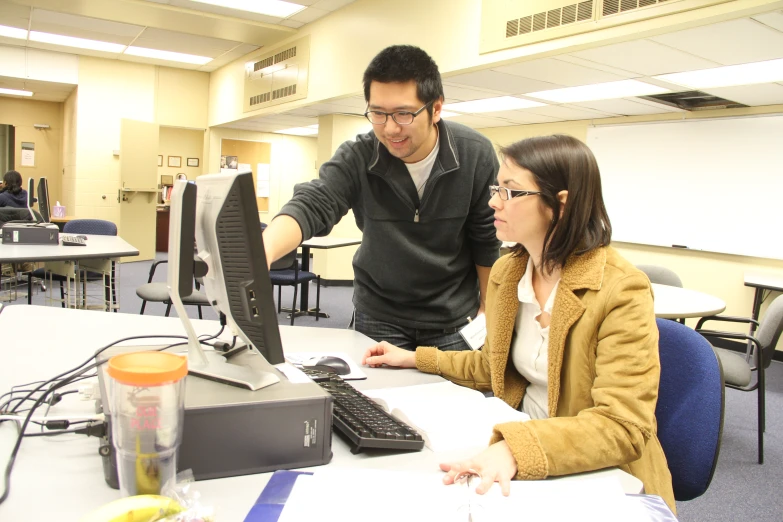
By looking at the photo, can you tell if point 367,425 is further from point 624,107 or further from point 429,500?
point 624,107

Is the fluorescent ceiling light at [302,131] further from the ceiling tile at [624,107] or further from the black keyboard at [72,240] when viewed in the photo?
the black keyboard at [72,240]

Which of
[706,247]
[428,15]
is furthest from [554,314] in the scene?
[706,247]

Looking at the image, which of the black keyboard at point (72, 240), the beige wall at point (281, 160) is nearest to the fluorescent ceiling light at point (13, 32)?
the beige wall at point (281, 160)

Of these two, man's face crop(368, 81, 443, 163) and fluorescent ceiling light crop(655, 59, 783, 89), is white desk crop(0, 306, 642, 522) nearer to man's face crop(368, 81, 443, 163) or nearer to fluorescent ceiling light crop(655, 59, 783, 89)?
man's face crop(368, 81, 443, 163)

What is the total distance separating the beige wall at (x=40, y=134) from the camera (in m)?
9.76

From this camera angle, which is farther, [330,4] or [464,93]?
[330,4]

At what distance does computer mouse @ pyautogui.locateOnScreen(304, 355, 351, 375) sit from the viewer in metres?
1.35

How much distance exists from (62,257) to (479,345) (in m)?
2.70

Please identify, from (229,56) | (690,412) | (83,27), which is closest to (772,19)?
(690,412)

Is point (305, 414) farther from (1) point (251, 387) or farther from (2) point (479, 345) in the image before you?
(2) point (479, 345)

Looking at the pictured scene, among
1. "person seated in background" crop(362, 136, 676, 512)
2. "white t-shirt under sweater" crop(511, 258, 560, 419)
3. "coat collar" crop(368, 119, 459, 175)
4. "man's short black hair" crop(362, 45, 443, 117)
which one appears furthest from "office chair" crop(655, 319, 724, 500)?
"man's short black hair" crop(362, 45, 443, 117)

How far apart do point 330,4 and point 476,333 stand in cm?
489

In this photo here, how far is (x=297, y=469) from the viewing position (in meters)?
0.89

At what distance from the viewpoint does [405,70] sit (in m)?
1.48
